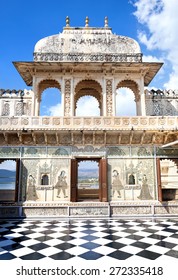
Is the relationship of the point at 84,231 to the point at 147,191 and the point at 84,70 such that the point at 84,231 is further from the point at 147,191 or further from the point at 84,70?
the point at 84,70

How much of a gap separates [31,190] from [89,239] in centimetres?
390

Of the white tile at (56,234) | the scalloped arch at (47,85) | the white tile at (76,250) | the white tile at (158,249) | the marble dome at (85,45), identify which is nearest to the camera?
the white tile at (76,250)

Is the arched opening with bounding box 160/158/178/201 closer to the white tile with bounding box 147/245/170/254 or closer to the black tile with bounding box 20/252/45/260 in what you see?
the white tile with bounding box 147/245/170/254

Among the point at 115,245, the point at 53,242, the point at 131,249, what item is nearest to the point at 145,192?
the point at 115,245

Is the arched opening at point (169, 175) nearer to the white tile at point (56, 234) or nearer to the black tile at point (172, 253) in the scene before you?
the white tile at point (56, 234)

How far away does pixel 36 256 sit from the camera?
3.99 m

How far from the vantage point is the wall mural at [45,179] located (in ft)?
27.5

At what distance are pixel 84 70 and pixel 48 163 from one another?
4.19 m

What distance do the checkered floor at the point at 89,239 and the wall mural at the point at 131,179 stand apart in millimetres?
1163

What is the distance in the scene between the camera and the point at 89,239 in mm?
5148

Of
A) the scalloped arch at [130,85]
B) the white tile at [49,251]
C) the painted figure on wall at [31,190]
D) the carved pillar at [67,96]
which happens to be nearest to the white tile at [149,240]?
the white tile at [49,251]

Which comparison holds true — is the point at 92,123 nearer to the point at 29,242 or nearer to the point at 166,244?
the point at 29,242

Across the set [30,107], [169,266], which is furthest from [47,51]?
[169,266]

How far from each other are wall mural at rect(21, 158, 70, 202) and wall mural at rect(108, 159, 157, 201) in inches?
68.0
